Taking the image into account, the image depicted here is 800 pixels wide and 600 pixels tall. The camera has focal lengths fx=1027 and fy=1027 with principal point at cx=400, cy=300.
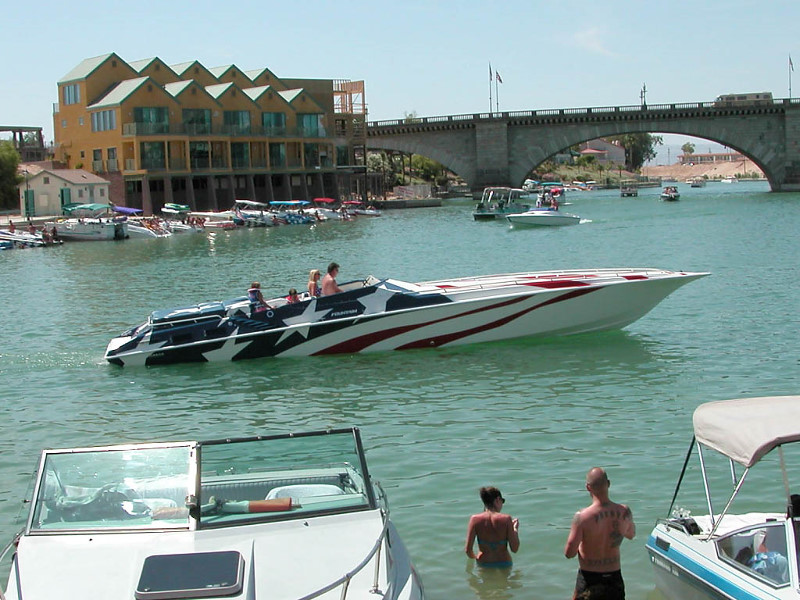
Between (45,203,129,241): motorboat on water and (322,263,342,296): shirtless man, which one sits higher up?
(45,203,129,241): motorboat on water

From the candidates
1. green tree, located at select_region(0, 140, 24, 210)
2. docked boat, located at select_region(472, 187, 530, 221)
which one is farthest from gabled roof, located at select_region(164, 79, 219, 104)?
docked boat, located at select_region(472, 187, 530, 221)

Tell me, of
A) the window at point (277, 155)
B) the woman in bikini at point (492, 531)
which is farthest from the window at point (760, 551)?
the window at point (277, 155)

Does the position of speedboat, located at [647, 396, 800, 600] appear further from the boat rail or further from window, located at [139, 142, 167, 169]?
window, located at [139, 142, 167, 169]

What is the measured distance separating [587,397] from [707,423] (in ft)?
26.4

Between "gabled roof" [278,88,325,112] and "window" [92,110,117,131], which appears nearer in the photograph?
"window" [92,110,117,131]

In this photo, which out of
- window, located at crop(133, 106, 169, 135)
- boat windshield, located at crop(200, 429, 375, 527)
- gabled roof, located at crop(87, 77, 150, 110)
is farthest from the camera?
gabled roof, located at crop(87, 77, 150, 110)

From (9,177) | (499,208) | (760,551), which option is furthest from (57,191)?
(760,551)

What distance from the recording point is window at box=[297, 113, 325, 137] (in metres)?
90.0

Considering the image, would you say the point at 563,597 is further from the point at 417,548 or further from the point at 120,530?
the point at 120,530

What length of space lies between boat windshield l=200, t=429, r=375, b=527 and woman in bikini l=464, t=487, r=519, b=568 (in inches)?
53.9

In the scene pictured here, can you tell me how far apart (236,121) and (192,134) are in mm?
5841

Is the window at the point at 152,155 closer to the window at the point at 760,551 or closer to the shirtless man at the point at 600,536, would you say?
the shirtless man at the point at 600,536

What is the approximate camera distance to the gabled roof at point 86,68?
80.2 meters

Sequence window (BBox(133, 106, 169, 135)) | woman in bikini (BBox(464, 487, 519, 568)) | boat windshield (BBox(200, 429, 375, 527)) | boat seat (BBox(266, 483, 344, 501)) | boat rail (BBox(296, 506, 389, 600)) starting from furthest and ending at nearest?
window (BBox(133, 106, 169, 135)) → woman in bikini (BBox(464, 487, 519, 568)) → boat seat (BBox(266, 483, 344, 501)) → boat windshield (BBox(200, 429, 375, 527)) → boat rail (BBox(296, 506, 389, 600))
